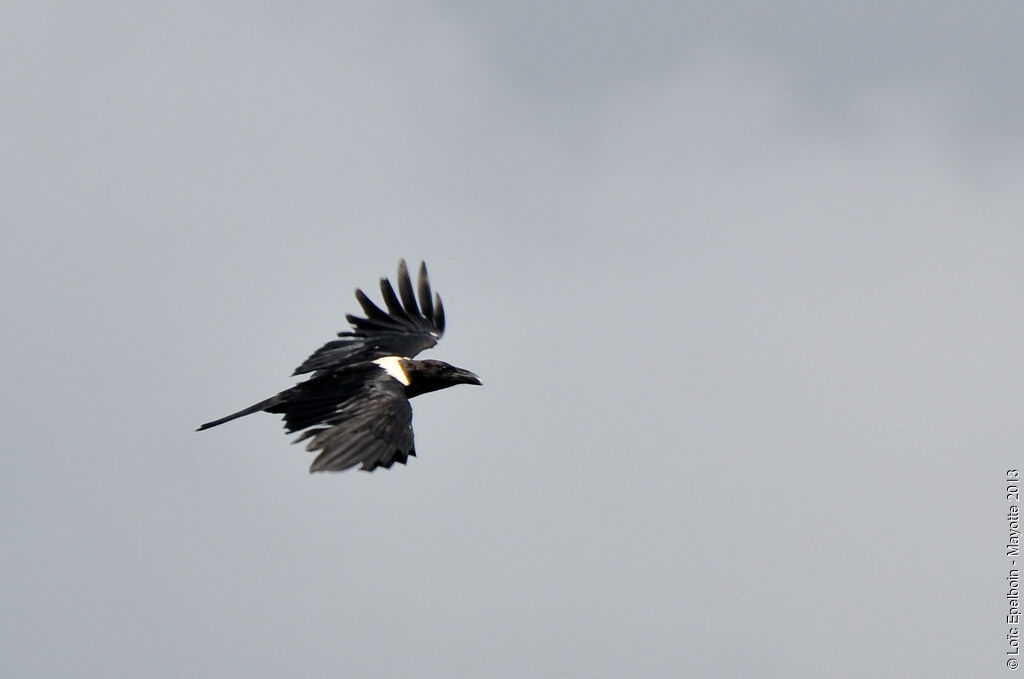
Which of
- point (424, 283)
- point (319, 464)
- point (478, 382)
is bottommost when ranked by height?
point (319, 464)

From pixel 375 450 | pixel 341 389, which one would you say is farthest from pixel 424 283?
pixel 375 450

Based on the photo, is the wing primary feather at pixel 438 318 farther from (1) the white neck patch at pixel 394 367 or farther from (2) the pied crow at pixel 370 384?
(1) the white neck patch at pixel 394 367

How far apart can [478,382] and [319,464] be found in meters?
7.20

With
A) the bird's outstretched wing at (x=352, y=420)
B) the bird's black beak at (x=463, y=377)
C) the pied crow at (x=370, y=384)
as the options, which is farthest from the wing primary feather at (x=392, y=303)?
the bird's outstretched wing at (x=352, y=420)

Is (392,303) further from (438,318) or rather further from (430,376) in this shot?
(430,376)

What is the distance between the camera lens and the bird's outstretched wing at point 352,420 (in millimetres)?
22047

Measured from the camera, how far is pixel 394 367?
26906mm

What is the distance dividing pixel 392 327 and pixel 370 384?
541 centimetres

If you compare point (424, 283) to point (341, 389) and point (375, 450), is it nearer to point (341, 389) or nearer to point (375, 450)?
point (341, 389)

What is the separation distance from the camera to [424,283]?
2995 centimetres

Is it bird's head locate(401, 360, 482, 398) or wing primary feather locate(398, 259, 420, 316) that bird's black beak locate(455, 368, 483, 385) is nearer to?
bird's head locate(401, 360, 482, 398)

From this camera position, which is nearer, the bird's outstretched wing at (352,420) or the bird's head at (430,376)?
the bird's outstretched wing at (352,420)

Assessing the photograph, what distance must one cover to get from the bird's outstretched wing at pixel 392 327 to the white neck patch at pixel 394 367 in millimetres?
600

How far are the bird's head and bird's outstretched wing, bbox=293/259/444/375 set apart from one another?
84 centimetres
